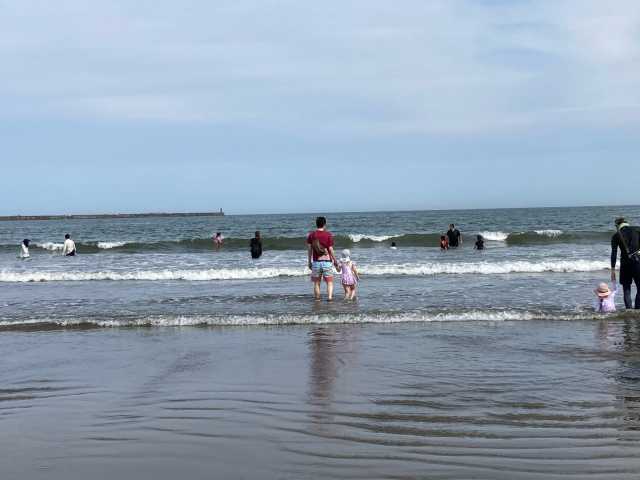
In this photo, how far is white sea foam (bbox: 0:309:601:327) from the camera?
30.6 feet

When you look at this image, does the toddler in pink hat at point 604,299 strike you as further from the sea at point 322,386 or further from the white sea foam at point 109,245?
the white sea foam at point 109,245

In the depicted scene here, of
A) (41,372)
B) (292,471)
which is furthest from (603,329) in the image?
(41,372)

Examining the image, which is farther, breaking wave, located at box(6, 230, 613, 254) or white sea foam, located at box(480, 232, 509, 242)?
white sea foam, located at box(480, 232, 509, 242)

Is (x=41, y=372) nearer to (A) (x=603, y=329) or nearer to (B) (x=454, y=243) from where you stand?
(A) (x=603, y=329)

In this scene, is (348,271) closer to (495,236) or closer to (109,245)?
(109,245)

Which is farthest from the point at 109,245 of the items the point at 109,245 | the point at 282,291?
the point at 282,291

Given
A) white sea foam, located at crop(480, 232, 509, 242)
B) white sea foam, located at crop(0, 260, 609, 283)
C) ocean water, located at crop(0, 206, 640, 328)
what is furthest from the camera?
white sea foam, located at crop(480, 232, 509, 242)

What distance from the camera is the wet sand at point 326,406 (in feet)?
11.3

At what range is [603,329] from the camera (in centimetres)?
831

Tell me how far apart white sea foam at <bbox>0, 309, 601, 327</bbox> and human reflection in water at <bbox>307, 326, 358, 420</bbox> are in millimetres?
618

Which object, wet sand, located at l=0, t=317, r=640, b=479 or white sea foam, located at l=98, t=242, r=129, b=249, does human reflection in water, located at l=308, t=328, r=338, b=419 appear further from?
white sea foam, located at l=98, t=242, r=129, b=249

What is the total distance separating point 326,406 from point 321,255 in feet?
22.4

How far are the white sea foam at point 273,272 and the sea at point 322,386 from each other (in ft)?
14.7

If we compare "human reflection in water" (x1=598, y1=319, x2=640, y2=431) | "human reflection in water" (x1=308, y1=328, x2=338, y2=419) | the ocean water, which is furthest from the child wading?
"human reflection in water" (x1=598, y1=319, x2=640, y2=431)
